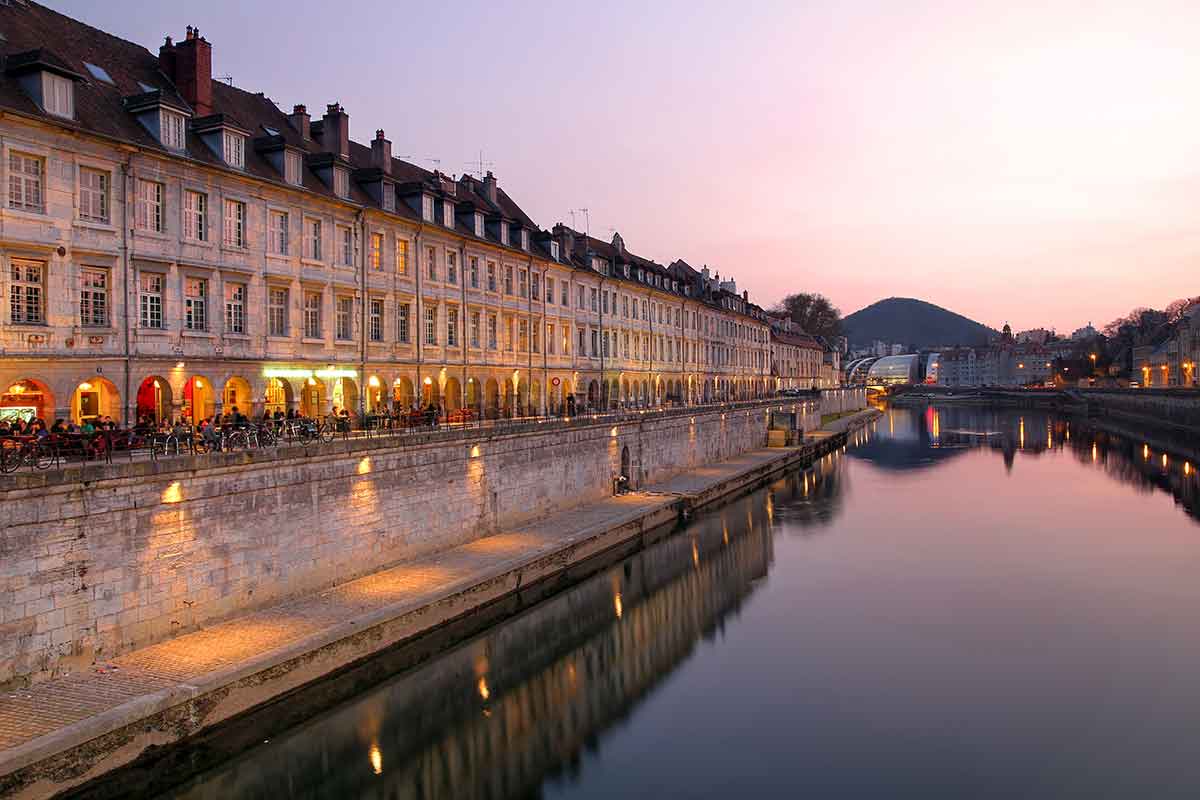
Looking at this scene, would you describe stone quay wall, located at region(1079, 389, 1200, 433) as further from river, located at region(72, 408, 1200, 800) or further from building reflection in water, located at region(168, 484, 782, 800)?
building reflection in water, located at region(168, 484, 782, 800)

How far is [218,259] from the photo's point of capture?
21031 mm

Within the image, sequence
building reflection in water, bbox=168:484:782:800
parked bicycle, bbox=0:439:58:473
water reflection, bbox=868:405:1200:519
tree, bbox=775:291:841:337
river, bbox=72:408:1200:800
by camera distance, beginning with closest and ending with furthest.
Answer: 1. parked bicycle, bbox=0:439:58:473
2. building reflection in water, bbox=168:484:782:800
3. river, bbox=72:408:1200:800
4. water reflection, bbox=868:405:1200:519
5. tree, bbox=775:291:841:337

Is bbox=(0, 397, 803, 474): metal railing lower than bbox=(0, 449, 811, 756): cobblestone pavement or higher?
higher

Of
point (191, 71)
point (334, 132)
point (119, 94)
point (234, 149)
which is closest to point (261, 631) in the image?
point (234, 149)

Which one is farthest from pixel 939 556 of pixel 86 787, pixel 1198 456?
pixel 1198 456

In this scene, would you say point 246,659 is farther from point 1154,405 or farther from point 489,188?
point 1154,405

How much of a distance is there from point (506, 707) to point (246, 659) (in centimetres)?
506

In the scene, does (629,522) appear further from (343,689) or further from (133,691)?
(133,691)

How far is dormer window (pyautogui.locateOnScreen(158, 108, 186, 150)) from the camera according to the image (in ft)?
64.7

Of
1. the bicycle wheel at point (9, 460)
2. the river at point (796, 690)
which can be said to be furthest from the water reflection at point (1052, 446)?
the bicycle wheel at point (9, 460)

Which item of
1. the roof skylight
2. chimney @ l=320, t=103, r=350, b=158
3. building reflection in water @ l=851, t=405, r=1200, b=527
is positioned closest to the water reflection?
building reflection in water @ l=851, t=405, r=1200, b=527

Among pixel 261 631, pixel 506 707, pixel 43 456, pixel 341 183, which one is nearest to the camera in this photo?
pixel 43 456

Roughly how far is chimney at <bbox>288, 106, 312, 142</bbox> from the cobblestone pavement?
16.3m


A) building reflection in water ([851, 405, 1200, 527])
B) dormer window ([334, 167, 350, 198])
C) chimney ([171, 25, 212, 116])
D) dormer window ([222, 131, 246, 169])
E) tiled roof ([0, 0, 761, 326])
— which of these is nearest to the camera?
tiled roof ([0, 0, 761, 326])
